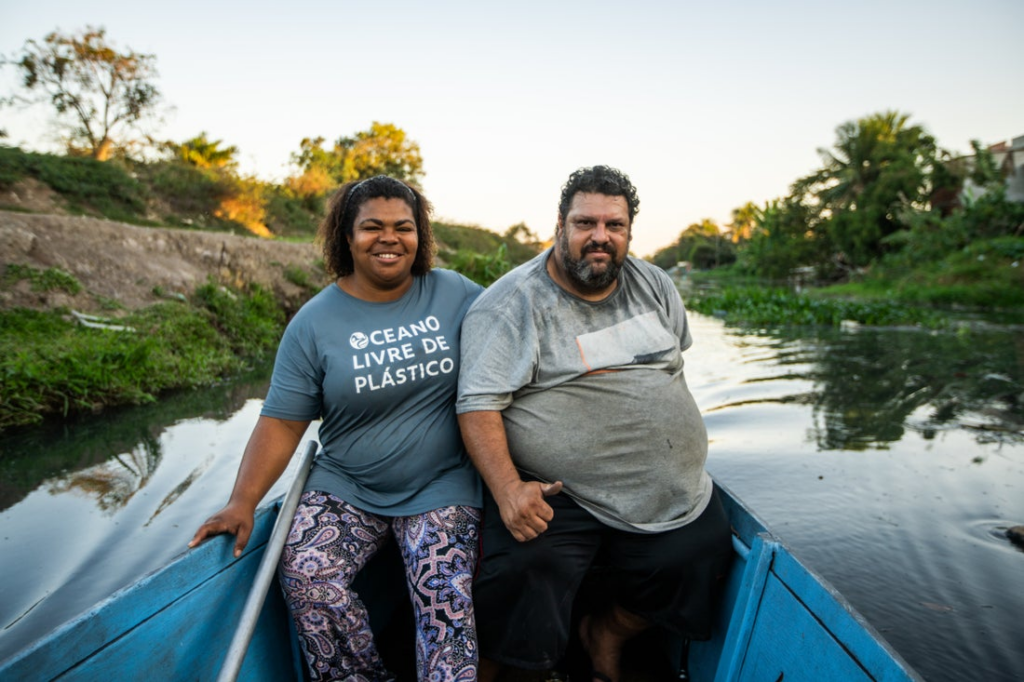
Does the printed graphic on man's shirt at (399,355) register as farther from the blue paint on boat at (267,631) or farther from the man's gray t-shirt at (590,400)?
the blue paint on boat at (267,631)

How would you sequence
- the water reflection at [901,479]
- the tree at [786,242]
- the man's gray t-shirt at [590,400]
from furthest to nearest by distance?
the tree at [786,242] → the water reflection at [901,479] → the man's gray t-shirt at [590,400]

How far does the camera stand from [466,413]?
195 centimetres

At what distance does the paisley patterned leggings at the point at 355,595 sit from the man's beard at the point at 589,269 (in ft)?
2.79

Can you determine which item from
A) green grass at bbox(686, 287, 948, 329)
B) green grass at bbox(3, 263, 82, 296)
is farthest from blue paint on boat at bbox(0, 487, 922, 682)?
green grass at bbox(686, 287, 948, 329)

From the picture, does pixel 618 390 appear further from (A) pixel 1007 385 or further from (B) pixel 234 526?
(A) pixel 1007 385

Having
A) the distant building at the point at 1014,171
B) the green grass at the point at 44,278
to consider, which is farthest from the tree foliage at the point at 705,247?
the green grass at the point at 44,278

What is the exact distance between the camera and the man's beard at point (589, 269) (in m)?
2.08

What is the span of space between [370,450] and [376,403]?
146 millimetres

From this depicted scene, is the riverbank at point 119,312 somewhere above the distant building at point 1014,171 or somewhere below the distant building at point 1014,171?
below

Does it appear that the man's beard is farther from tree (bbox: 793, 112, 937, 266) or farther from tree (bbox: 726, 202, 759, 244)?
tree (bbox: 726, 202, 759, 244)

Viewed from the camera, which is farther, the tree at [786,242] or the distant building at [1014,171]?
the tree at [786,242]

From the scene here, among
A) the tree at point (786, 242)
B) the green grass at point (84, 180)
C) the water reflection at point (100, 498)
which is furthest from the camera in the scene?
the tree at point (786, 242)

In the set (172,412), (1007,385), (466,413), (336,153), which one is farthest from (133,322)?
(336,153)

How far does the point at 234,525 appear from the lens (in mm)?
1697
